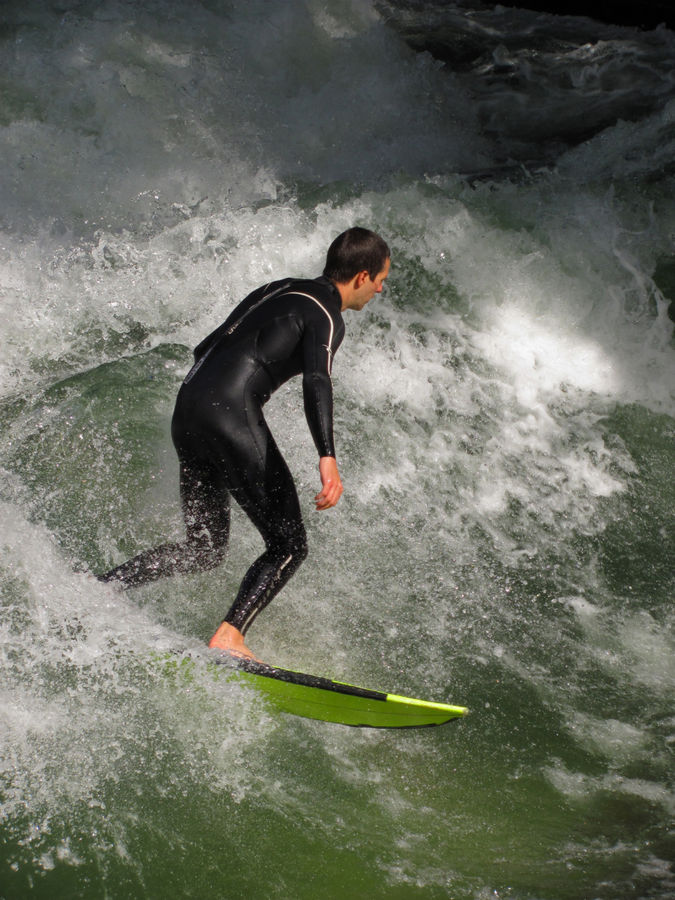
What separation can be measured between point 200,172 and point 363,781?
5.57m

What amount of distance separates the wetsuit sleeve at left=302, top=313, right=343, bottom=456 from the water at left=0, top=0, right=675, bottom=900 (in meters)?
0.98

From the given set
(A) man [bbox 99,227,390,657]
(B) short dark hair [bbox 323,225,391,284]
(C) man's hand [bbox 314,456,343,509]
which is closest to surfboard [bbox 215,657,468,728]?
(A) man [bbox 99,227,390,657]

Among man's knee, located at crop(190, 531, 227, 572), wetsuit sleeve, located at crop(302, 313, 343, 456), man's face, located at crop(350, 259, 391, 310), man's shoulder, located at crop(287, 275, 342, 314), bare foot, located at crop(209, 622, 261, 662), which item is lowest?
bare foot, located at crop(209, 622, 261, 662)

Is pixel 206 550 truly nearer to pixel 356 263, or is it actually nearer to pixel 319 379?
pixel 319 379

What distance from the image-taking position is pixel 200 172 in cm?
699

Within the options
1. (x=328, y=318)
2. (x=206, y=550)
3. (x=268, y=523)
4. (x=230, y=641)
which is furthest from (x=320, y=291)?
(x=230, y=641)

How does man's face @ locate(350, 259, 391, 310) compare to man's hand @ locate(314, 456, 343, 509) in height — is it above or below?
above

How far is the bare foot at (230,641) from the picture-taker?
3.07 metres

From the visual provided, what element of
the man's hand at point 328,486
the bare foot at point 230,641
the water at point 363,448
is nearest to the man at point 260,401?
the bare foot at point 230,641

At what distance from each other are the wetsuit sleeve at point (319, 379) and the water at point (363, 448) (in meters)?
0.98

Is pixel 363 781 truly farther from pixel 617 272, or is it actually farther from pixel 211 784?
pixel 617 272

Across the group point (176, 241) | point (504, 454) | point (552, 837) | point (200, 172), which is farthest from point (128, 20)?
point (552, 837)

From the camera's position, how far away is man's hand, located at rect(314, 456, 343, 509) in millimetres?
2854

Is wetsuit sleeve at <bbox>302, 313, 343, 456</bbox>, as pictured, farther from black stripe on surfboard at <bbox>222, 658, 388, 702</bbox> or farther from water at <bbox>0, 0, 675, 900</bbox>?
water at <bbox>0, 0, 675, 900</bbox>
